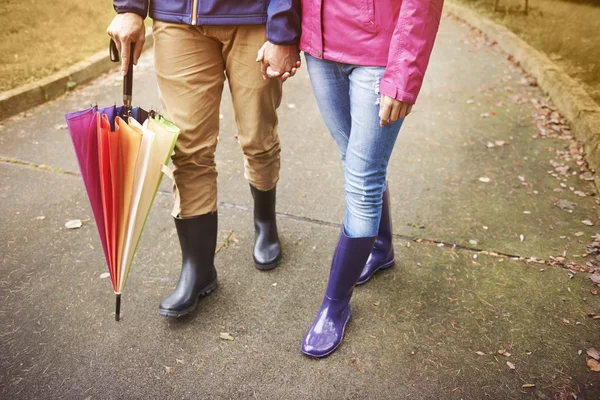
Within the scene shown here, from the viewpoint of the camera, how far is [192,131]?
77.5 inches

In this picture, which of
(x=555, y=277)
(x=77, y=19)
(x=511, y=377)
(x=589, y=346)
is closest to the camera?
(x=511, y=377)

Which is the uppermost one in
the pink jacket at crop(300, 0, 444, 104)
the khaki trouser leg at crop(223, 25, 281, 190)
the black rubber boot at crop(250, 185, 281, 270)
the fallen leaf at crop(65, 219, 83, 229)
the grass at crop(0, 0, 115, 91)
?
the pink jacket at crop(300, 0, 444, 104)

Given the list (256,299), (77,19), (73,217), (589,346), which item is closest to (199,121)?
(256,299)

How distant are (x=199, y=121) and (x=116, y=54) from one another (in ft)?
1.52

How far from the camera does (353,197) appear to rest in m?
1.85

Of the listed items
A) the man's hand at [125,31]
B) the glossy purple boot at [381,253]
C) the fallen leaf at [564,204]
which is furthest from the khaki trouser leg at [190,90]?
the fallen leaf at [564,204]

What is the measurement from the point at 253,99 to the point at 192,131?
301mm

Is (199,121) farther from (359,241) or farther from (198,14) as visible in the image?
(359,241)

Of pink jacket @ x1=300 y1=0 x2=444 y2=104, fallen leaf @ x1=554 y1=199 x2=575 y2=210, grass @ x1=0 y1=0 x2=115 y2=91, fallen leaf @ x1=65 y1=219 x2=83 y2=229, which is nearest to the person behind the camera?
pink jacket @ x1=300 y1=0 x2=444 y2=104

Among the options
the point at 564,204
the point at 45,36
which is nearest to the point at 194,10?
the point at 564,204

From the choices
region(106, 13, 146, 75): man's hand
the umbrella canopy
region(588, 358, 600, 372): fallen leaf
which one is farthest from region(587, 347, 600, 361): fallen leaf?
region(106, 13, 146, 75): man's hand

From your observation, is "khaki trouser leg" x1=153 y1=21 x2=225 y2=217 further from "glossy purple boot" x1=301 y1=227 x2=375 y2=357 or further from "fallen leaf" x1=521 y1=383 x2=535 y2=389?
"fallen leaf" x1=521 y1=383 x2=535 y2=389

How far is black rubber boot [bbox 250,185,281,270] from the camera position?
2.52m

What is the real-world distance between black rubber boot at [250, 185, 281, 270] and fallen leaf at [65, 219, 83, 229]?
1108 mm
